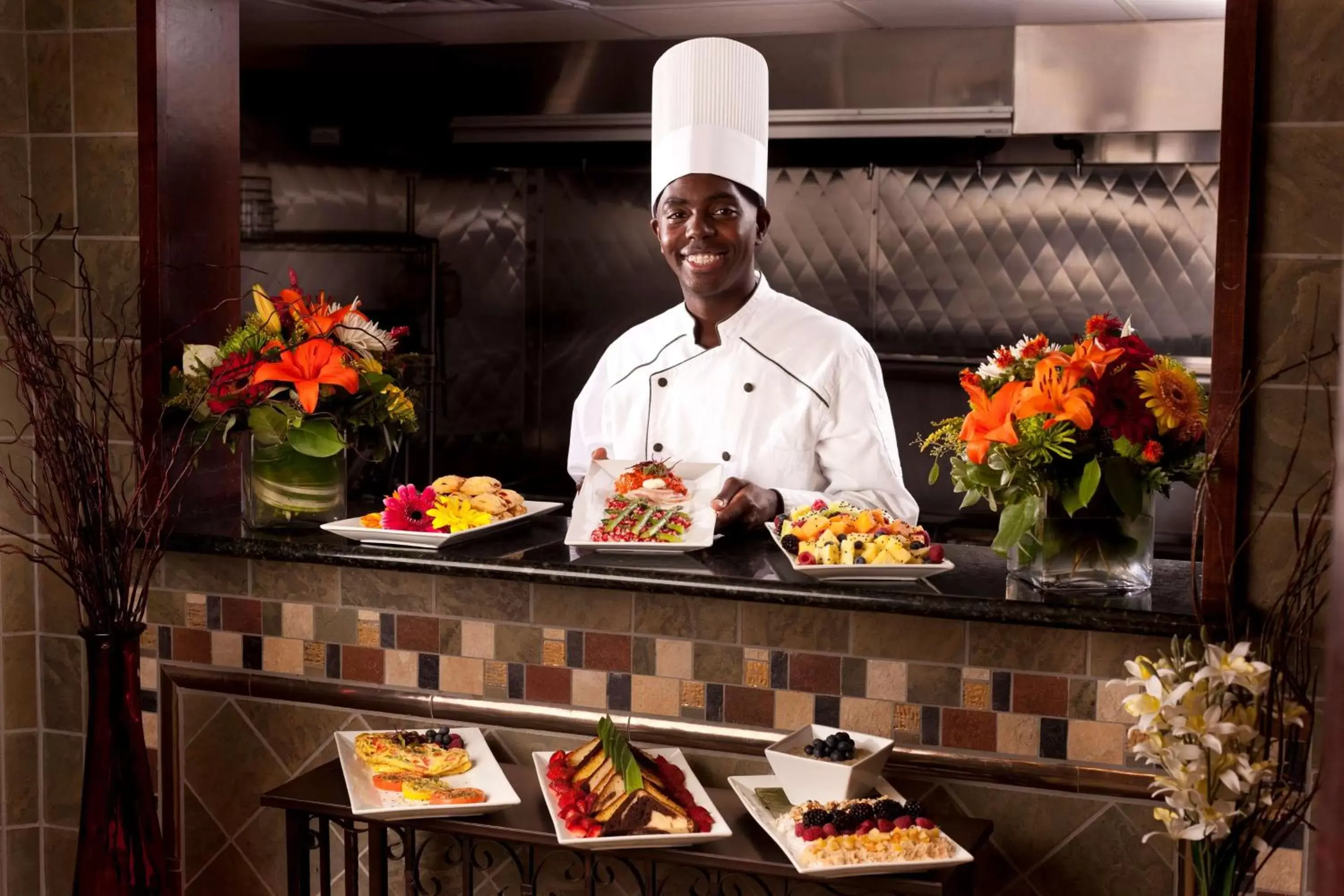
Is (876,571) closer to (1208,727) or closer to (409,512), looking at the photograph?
(1208,727)

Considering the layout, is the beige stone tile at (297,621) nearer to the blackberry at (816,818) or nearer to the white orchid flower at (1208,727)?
the blackberry at (816,818)

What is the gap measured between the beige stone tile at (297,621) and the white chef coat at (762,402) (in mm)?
1075

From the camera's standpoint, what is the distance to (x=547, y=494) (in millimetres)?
5668

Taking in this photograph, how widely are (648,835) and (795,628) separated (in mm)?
→ 514

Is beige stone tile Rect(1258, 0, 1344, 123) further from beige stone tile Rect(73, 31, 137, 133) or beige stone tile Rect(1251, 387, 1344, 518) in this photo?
beige stone tile Rect(73, 31, 137, 133)

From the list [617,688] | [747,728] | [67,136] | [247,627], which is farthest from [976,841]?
[67,136]

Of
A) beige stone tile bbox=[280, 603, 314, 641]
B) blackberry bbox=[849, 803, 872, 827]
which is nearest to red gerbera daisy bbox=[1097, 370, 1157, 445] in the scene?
blackberry bbox=[849, 803, 872, 827]

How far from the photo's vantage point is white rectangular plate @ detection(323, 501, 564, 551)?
2.71 m

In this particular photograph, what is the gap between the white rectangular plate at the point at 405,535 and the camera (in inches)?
107

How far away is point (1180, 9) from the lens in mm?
4512

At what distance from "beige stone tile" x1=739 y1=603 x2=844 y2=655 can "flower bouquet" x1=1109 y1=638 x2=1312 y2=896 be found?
0.60m

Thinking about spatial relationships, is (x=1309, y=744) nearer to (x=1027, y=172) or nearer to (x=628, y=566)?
(x=628, y=566)

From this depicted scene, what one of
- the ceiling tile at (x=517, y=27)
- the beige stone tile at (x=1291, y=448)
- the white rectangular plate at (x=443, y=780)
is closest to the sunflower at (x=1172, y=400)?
the beige stone tile at (x=1291, y=448)

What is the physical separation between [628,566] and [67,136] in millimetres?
1635
